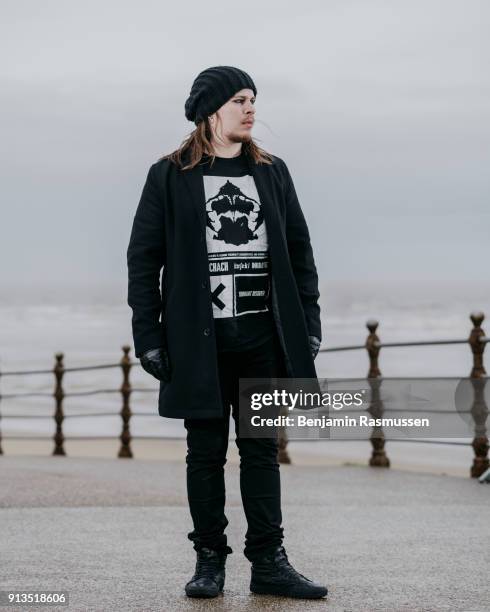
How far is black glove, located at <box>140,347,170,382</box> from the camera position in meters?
3.59

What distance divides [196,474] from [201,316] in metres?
0.54

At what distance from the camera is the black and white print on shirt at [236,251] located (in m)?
3.58

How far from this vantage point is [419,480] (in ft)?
27.9

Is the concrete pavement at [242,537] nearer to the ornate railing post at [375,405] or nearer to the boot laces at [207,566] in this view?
the boot laces at [207,566]

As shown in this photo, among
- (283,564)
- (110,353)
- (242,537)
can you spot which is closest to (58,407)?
(242,537)

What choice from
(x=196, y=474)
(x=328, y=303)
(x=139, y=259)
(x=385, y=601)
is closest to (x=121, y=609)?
(x=196, y=474)

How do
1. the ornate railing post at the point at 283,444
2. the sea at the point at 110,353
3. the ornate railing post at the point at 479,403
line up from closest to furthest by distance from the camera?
the ornate railing post at the point at 479,403, the ornate railing post at the point at 283,444, the sea at the point at 110,353

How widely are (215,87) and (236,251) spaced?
57 cm

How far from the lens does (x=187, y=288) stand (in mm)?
3547

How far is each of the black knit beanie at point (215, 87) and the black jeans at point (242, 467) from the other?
0.81 meters

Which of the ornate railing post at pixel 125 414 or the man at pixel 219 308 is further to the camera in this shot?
the ornate railing post at pixel 125 414

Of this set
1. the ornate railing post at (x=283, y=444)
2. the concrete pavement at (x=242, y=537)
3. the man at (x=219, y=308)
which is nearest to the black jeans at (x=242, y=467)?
the man at (x=219, y=308)

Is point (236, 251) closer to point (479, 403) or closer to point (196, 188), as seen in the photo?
point (196, 188)

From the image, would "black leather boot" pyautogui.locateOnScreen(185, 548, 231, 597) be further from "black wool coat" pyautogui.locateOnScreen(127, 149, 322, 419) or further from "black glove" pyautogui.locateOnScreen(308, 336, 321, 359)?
"black glove" pyautogui.locateOnScreen(308, 336, 321, 359)
